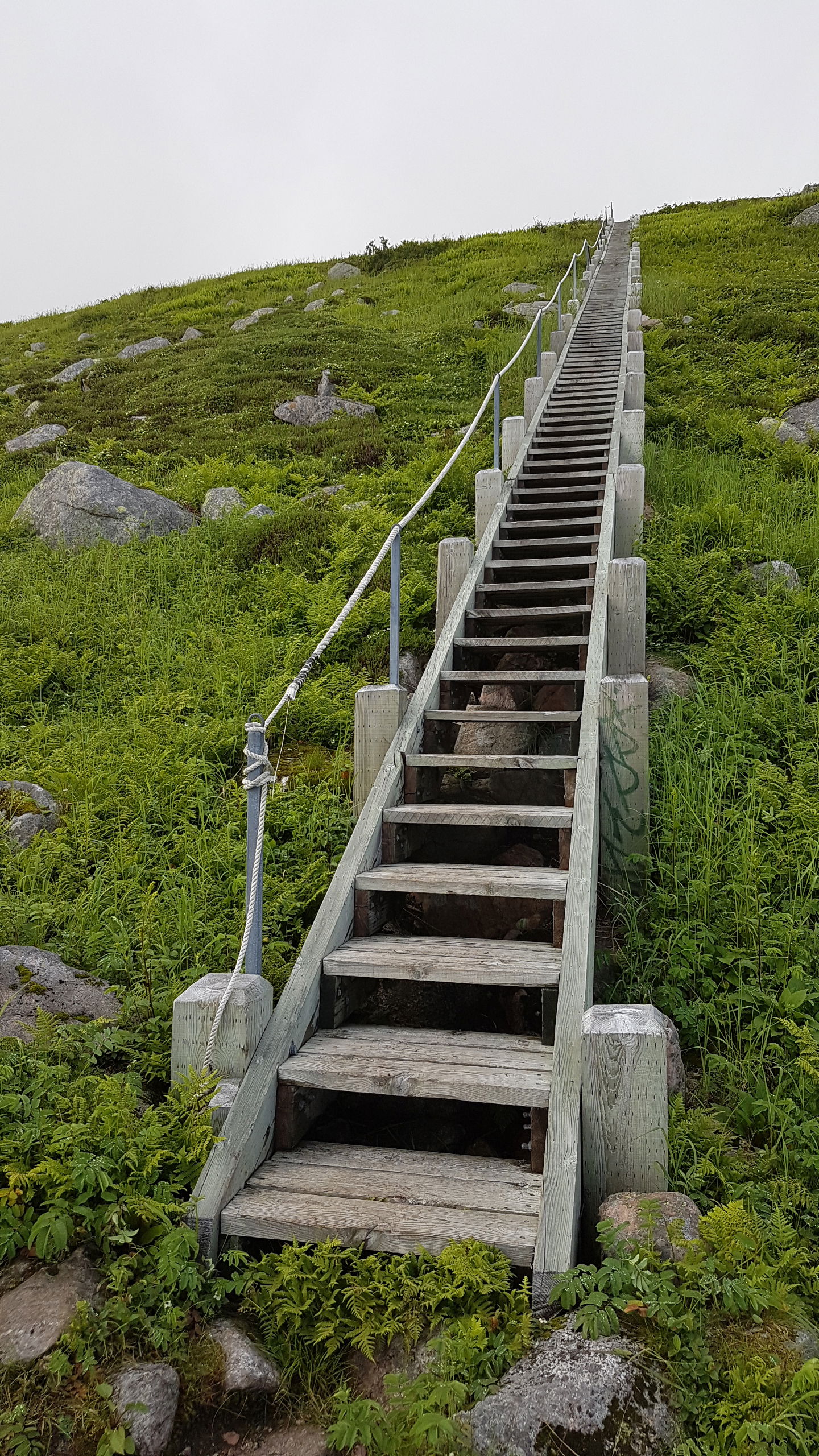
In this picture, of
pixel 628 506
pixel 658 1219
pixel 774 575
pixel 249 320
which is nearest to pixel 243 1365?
pixel 658 1219

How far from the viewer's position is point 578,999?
3.36m

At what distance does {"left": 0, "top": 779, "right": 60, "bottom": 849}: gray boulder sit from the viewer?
520 cm

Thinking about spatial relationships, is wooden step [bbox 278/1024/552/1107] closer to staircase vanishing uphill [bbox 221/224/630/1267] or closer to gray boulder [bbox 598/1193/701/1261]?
staircase vanishing uphill [bbox 221/224/630/1267]

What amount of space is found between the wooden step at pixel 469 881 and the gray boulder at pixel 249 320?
20372 millimetres

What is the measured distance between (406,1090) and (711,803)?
95.5 inches

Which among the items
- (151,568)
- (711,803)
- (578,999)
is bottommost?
(578,999)

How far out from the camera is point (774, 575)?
7312mm

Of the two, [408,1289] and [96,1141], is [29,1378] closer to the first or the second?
[96,1141]

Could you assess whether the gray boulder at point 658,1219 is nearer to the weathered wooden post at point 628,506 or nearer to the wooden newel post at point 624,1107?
the wooden newel post at point 624,1107

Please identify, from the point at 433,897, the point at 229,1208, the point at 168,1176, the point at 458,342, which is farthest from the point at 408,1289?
the point at 458,342


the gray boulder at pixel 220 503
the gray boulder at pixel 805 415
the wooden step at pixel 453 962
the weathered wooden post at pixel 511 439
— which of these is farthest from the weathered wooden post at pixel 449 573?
the gray boulder at pixel 805 415

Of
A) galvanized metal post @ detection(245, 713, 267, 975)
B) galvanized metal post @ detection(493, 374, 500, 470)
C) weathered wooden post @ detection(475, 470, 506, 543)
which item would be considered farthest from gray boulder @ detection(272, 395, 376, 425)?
galvanized metal post @ detection(245, 713, 267, 975)

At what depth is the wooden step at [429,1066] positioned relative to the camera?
10.2 ft

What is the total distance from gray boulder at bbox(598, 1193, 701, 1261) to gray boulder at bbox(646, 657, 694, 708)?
3.77 metres
